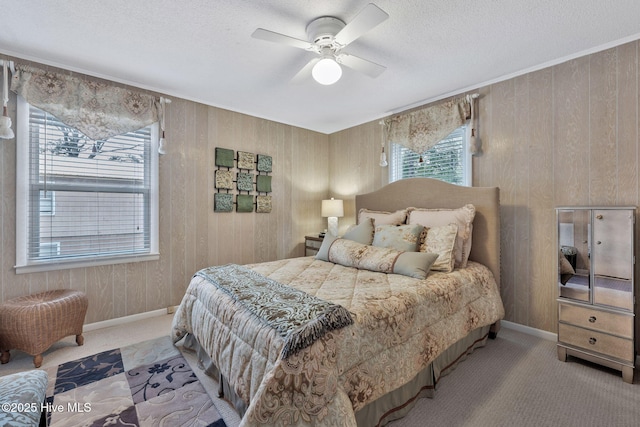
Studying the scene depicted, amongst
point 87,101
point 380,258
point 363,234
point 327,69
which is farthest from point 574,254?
point 87,101

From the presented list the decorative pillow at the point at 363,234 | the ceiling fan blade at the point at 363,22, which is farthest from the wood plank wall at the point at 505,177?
the ceiling fan blade at the point at 363,22

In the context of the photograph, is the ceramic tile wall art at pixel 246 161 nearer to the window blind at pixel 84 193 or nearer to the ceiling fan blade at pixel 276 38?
the window blind at pixel 84 193

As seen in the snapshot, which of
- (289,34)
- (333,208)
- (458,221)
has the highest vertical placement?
(289,34)

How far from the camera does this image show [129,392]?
1828 millimetres

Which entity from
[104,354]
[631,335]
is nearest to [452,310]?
[631,335]

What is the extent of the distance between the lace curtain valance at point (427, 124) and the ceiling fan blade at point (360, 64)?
1.30m

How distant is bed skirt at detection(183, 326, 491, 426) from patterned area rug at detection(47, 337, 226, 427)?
112 mm

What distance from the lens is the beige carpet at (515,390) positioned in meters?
1.61

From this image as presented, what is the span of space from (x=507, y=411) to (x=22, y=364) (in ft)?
11.4

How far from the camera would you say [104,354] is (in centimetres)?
230

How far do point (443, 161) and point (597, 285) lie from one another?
1.82m

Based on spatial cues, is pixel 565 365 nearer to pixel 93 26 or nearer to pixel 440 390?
pixel 440 390

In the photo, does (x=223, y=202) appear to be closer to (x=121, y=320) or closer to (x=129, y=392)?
(x=121, y=320)

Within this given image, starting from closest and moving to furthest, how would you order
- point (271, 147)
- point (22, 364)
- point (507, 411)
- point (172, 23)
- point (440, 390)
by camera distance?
1. point (507, 411)
2. point (440, 390)
3. point (172, 23)
4. point (22, 364)
5. point (271, 147)
